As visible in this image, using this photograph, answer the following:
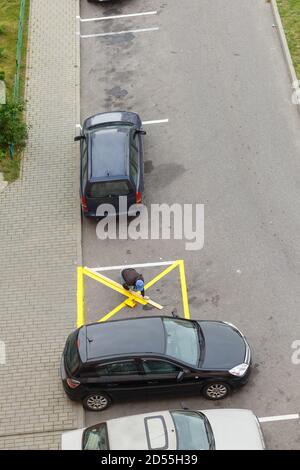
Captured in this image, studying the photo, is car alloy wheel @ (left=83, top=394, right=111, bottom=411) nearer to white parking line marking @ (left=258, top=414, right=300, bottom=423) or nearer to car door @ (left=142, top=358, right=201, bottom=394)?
car door @ (left=142, top=358, right=201, bottom=394)

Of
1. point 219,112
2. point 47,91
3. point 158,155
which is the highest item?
point 47,91

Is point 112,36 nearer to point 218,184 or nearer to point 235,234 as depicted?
point 218,184

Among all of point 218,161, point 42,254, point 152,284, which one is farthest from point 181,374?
point 218,161

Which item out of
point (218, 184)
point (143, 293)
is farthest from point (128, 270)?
point (218, 184)

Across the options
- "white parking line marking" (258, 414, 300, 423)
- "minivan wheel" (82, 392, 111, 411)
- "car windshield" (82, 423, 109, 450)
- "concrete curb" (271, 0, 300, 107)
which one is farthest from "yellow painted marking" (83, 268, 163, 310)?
"concrete curb" (271, 0, 300, 107)

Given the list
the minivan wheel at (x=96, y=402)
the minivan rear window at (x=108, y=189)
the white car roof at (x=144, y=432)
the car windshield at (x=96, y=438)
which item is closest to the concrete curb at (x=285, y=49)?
the minivan rear window at (x=108, y=189)

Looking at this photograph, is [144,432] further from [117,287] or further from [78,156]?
[78,156]
